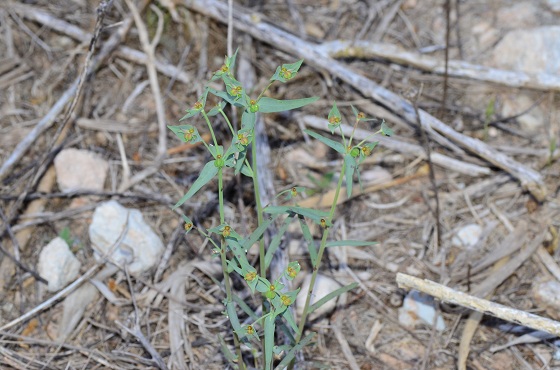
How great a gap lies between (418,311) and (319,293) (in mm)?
437

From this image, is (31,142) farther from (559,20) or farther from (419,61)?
(559,20)

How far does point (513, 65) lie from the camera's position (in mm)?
3705

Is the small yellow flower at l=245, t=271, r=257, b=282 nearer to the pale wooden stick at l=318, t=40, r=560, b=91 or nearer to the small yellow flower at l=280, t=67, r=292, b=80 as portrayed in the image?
the small yellow flower at l=280, t=67, r=292, b=80

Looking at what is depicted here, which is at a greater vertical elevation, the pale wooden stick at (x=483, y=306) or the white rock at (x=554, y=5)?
the white rock at (x=554, y=5)

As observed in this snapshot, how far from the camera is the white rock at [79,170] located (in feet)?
10.8

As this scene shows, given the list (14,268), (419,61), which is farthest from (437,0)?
(14,268)

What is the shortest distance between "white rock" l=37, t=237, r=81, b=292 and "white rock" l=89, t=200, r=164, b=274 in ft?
0.39

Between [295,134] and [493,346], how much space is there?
1483 millimetres

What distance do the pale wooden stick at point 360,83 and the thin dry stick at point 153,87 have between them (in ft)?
0.89

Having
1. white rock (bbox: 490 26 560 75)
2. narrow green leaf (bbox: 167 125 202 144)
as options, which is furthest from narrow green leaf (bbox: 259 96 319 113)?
white rock (bbox: 490 26 560 75)

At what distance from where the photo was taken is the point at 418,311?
9.29 feet

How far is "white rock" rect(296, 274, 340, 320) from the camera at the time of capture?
110 inches

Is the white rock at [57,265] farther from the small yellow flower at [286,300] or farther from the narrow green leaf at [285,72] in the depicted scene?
the narrow green leaf at [285,72]

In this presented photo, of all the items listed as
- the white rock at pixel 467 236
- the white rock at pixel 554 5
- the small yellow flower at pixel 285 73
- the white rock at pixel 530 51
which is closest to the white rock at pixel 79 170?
the small yellow flower at pixel 285 73
